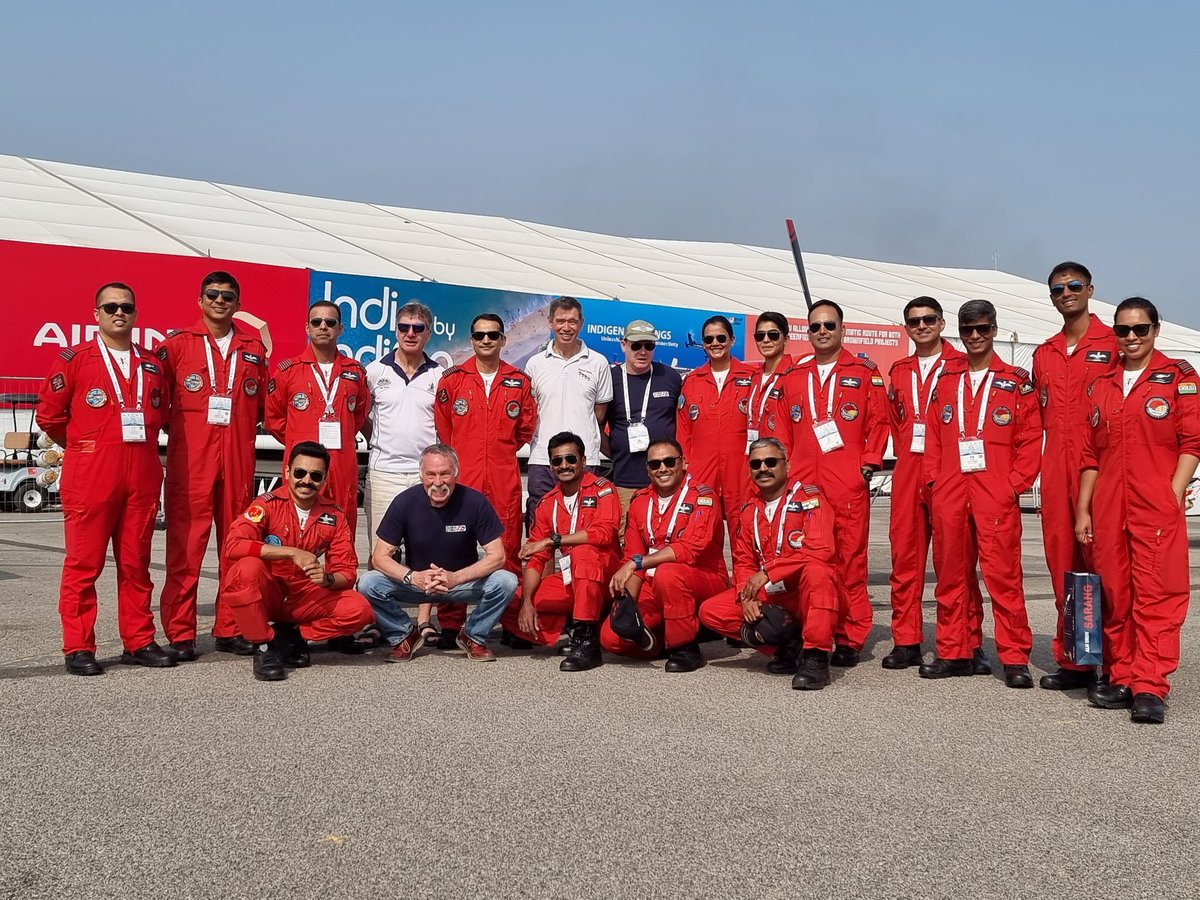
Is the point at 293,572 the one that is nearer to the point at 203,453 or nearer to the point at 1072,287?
the point at 203,453

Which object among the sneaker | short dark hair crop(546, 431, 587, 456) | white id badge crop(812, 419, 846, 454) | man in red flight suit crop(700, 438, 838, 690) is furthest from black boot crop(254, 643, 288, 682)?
white id badge crop(812, 419, 846, 454)

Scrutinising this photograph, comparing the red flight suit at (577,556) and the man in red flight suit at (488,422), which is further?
the man in red flight suit at (488,422)

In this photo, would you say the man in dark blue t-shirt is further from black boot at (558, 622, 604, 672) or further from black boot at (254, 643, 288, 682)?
black boot at (254, 643, 288, 682)

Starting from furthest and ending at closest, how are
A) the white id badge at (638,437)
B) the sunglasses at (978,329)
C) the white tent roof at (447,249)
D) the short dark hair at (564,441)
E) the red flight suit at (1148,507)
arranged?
the white tent roof at (447,249) → the white id badge at (638,437) → the short dark hair at (564,441) → the sunglasses at (978,329) → the red flight suit at (1148,507)

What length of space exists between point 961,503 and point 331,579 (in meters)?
3.33

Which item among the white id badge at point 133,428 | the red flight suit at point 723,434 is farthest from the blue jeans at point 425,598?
the red flight suit at point 723,434

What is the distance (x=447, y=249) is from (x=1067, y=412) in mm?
23498

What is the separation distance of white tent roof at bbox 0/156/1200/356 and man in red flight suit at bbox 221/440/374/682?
15.7m

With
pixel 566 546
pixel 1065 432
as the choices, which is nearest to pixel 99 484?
pixel 566 546

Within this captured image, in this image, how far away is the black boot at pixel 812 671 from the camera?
5793 mm

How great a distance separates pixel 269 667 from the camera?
581cm

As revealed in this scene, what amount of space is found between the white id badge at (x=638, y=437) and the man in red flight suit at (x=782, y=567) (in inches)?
51.2

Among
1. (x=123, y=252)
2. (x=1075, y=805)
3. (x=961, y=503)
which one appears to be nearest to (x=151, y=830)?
(x=1075, y=805)

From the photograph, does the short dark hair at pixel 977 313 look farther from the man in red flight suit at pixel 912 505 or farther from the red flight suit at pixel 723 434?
the red flight suit at pixel 723 434
